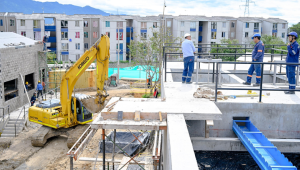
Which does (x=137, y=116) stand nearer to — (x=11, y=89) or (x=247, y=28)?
(x=11, y=89)

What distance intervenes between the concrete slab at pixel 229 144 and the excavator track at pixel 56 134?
31.6ft

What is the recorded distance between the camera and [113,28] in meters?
62.4

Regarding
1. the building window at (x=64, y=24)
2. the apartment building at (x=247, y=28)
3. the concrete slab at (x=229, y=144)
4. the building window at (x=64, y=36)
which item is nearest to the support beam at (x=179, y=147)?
the concrete slab at (x=229, y=144)

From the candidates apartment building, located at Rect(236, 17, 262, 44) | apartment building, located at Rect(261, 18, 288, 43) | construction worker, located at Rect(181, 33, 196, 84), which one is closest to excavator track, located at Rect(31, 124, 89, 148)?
construction worker, located at Rect(181, 33, 196, 84)

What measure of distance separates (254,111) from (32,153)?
12.4 m

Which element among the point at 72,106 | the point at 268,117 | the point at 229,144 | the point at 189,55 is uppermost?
the point at 189,55

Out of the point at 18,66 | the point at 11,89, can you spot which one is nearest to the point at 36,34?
the point at 18,66

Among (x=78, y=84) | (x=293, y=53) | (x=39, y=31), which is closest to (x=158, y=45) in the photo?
(x=78, y=84)

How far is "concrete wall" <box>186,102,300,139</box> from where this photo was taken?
7.02 meters

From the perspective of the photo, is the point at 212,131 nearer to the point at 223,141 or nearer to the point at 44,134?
the point at 223,141

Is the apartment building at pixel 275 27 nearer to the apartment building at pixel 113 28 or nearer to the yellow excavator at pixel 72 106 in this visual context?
the apartment building at pixel 113 28

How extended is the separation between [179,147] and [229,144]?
2.98 metres

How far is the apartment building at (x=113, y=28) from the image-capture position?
58125 millimetres

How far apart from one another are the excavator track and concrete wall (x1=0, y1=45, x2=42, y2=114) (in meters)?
6.26
